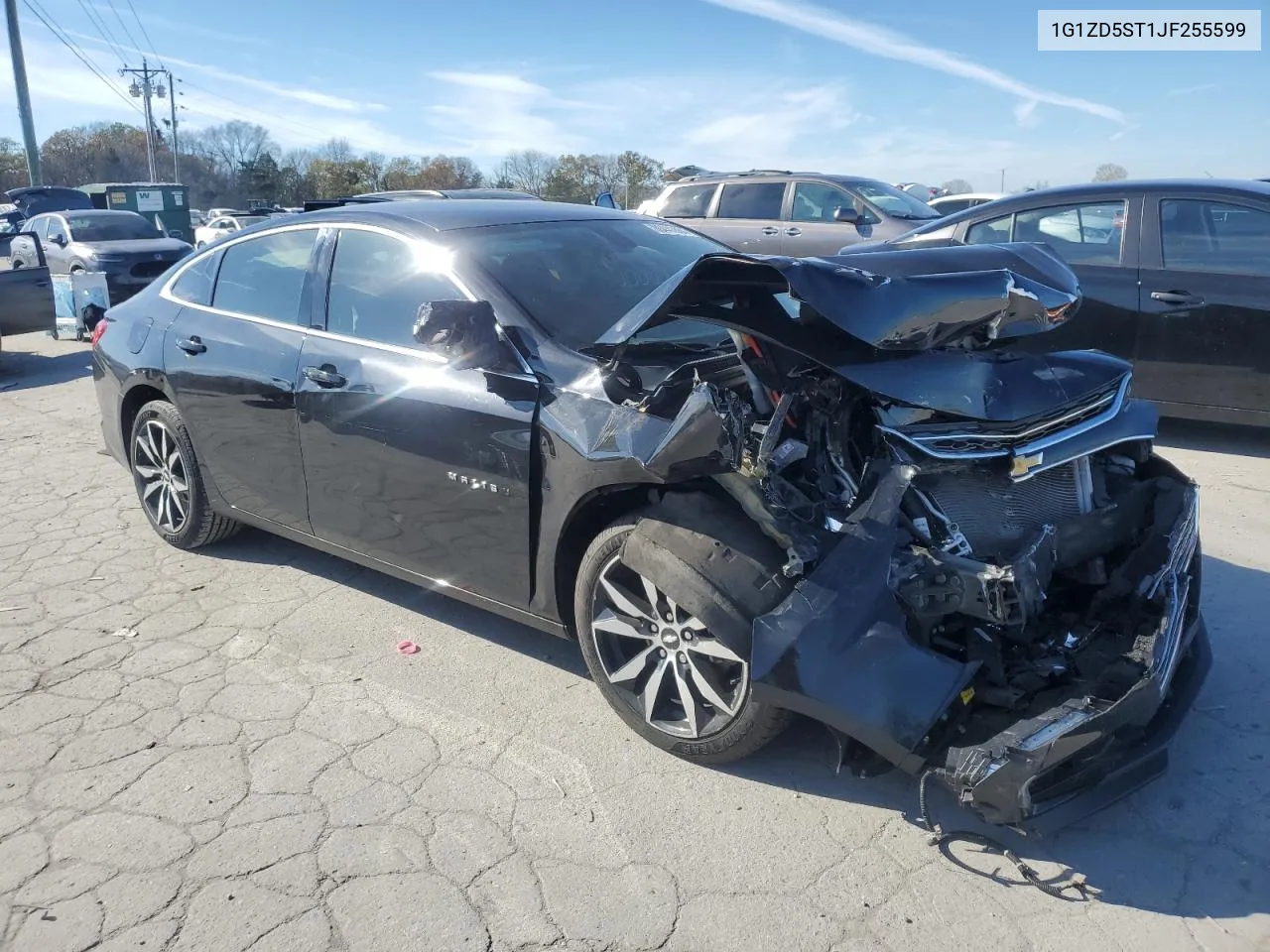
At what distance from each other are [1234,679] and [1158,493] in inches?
30.9

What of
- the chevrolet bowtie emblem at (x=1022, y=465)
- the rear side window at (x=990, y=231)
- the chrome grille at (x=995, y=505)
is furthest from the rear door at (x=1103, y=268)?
the chevrolet bowtie emblem at (x=1022, y=465)

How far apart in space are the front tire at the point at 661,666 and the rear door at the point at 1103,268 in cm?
400

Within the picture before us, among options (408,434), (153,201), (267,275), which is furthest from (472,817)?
(153,201)

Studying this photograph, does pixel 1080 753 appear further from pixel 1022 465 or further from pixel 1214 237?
pixel 1214 237

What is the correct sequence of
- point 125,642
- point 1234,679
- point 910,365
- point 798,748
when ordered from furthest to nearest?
1. point 125,642
2. point 1234,679
3. point 798,748
4. point 910,365

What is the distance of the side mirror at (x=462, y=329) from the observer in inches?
128

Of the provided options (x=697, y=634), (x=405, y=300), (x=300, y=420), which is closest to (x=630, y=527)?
(x=697, y=634)

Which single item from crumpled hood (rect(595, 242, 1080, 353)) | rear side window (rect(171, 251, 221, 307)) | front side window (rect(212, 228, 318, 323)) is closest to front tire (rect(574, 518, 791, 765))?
crumpled hood (rect(595, 242, 1080, 353))

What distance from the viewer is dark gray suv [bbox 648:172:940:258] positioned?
35.0 ft

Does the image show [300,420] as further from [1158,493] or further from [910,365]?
[1158,493]

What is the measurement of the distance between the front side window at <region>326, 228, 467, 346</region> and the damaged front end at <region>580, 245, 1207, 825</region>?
960 mm

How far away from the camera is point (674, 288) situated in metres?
2.92

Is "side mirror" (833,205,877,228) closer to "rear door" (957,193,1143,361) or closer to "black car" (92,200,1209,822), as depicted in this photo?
"rear door" (957,193,1143,361)

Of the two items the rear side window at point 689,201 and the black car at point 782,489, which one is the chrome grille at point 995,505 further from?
the rear side window at point 689,201
